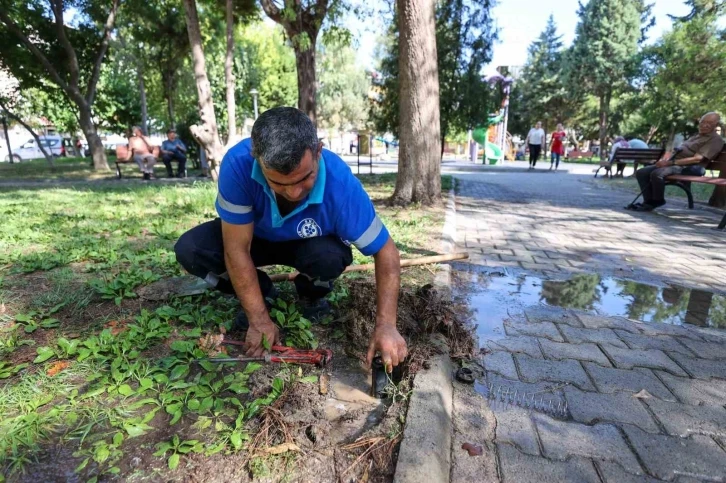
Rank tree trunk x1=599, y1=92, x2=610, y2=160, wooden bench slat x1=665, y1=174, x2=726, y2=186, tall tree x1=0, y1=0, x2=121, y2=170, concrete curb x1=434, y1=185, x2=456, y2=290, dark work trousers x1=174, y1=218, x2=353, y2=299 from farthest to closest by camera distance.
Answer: tree trunk x1=599, y1=92, x2=610, y2=160
tall tree x1=0, y1=0, x2=121, y2=170
wooden bench slat x1=665, y1=174, x2=726, y2=186
concrete curb x1=434, y1=185, x2=456, y2=290
dark work trousers x1=174, y1=218, x2=353, y2=299

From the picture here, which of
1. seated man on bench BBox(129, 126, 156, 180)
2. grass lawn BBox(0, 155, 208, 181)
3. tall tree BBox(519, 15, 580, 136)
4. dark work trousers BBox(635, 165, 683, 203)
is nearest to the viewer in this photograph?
dark work trousers BBox(635, 165, 683, 203)

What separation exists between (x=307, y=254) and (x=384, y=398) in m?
0.89

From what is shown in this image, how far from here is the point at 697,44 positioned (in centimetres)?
1784

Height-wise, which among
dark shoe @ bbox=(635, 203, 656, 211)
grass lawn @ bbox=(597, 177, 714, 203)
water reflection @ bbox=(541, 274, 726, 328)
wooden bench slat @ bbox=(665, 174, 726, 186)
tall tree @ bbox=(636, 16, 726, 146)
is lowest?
water reflection @ bbox=(541, 274, 726, 328)

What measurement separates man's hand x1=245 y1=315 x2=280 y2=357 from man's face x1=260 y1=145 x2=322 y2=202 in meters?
0.75

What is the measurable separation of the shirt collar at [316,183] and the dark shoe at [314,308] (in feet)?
2.97

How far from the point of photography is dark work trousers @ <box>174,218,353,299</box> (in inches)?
94.9

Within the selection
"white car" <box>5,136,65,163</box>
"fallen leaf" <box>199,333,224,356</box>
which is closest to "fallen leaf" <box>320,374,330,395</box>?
"fallen leaf" <box>199,333,224,356</box>

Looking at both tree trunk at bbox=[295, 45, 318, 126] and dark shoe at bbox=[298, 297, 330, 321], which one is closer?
dark shoe at bbox=[298, 297, 330, 321]

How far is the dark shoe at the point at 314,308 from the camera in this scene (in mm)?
2671

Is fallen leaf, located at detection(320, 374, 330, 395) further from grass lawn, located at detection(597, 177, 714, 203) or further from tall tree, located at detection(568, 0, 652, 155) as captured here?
tall tree, located at detection(568, 0, 652, 155)

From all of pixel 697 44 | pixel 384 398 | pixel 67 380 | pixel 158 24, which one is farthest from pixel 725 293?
pixel 697 44

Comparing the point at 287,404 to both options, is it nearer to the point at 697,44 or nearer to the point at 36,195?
the point at 36,195

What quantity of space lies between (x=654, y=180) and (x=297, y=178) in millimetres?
7298
